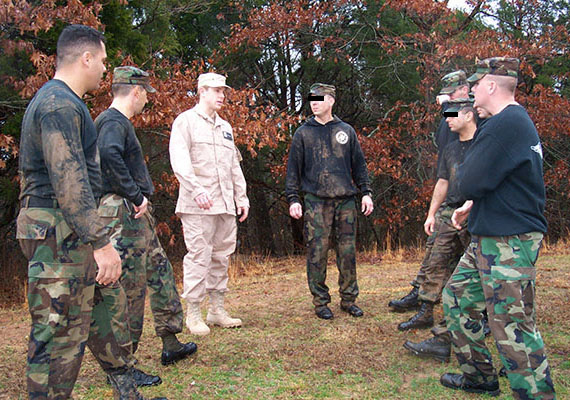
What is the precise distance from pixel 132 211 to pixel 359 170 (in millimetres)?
2634

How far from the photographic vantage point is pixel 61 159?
2328mm

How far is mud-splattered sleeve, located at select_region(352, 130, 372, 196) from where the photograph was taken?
17.4 ft

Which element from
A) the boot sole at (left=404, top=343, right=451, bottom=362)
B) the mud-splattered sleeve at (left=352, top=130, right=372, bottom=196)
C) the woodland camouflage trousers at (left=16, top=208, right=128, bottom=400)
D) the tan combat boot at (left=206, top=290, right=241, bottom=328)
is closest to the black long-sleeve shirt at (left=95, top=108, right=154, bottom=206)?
the woodland camouflage trousers at (left=16, top=208, right=128, bottom=400)

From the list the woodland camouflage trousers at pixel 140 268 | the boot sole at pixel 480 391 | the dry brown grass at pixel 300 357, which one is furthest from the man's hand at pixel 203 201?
the boot sole at pixel 480 391

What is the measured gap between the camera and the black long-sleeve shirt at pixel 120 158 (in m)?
3.37

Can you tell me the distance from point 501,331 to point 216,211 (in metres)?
2.65

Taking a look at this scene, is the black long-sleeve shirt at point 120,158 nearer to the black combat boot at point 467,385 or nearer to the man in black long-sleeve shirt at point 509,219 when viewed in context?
the man in black long-sleeve shirt at point 509,219

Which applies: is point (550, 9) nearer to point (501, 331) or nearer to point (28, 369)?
point (501, 331)

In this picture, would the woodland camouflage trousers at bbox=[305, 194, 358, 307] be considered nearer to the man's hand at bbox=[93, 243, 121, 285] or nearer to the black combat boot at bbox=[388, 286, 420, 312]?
the black combat boot at bbox=[388, 286, 420, 312]

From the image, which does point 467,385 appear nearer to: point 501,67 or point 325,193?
point 501,67

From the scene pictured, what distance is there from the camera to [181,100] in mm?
7871

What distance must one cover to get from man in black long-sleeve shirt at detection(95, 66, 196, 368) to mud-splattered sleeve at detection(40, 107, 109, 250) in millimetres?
1006

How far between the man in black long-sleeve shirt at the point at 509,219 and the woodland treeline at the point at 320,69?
5.53 m

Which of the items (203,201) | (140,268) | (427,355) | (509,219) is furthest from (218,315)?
(509,219)
